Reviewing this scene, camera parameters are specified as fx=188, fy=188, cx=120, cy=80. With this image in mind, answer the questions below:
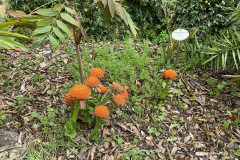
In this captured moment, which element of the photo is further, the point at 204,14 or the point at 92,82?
the point at 204,14

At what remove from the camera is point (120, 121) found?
7.14ft

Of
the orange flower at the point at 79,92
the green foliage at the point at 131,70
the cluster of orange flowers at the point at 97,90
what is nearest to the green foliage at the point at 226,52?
the green foliage at the point at 131,70

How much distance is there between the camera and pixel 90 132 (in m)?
1.97

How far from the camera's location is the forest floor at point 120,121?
1.87 metres

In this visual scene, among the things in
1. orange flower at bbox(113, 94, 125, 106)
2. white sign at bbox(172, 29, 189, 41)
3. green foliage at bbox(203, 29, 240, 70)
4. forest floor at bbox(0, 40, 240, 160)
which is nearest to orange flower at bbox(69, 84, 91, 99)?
orange flower at bbox(113, 94, 125, 106)

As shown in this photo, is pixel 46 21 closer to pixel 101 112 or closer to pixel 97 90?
pixel 97 90

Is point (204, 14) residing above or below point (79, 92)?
above

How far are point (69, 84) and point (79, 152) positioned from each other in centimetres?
91

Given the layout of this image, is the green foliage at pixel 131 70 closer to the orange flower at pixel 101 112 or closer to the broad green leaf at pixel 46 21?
the orange flower at pixel 101 112

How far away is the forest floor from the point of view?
6.12 feet

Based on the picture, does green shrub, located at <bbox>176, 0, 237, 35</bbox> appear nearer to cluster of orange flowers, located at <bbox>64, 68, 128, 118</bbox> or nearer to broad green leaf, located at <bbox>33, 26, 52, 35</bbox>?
cluster of orange flowers, located at <bbox>64, 68, 128, 118</bbox>

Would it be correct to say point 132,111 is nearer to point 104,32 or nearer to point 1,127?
point 1,127

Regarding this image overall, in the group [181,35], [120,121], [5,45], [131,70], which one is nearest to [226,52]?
[181,35]

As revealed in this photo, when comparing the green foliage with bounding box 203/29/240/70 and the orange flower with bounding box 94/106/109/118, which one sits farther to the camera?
the green foliage with bounding box 203/29/240/70
